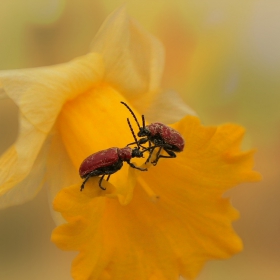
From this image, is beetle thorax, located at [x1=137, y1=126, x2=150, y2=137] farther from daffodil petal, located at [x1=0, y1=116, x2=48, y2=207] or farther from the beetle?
daffodil petal, located at [x1=0, y1=116, x2=48, y2=207]

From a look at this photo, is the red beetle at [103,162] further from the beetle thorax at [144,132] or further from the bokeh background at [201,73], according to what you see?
the bokeh background at [201,73]

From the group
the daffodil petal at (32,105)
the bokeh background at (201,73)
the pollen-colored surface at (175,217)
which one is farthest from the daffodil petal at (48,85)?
the bokeh background at (201,73)

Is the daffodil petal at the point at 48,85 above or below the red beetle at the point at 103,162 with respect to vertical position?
above

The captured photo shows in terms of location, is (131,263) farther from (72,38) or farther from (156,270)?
(72,38)

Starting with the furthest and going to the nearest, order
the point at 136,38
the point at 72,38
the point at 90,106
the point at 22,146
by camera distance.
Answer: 1. the point at 72,38
2. the point at 136,38
3. the point at 90,106
4. the point at 22,146

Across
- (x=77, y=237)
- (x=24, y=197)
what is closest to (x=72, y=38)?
(x=24, y=197)

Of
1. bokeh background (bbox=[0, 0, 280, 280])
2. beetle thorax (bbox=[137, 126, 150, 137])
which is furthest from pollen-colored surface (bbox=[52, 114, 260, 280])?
bokeh background (bbox=[0, 0, 280, 280])

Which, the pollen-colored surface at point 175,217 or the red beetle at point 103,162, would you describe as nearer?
the red beetle at point 103,162
